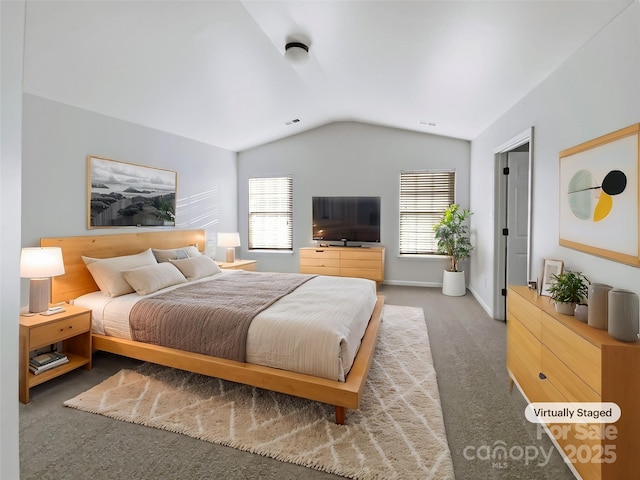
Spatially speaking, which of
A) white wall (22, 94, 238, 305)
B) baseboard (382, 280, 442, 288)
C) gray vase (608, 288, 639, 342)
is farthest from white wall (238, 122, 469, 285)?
gray vase (608, 288, 639, 342)

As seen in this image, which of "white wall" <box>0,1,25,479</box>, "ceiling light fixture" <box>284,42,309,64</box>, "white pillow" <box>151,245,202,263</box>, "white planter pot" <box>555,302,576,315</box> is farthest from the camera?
"white pillow" <box>151,245,202,263</box>

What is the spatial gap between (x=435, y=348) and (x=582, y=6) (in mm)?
2807

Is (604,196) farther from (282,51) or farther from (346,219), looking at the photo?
(346,219)

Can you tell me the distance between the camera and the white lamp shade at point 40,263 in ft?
8.16

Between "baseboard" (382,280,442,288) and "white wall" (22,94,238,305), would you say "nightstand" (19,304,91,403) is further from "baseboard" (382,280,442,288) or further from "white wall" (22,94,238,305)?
"baseboard" (382,280,442,288)

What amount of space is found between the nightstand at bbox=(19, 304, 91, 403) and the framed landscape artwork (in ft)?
3.87

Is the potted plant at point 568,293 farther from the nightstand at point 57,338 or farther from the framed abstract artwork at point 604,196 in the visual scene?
the nightstand at point 57,338

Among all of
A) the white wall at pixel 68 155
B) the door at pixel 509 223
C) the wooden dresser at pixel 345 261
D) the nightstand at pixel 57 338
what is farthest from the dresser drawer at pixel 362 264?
the nightstand at pixel 57 338

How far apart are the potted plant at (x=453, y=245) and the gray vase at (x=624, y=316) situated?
3.67m

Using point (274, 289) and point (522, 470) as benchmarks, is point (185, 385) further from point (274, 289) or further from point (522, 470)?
point (522, 470)

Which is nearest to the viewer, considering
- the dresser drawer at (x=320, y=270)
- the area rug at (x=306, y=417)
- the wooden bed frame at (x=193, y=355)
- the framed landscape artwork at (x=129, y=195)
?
the area rug at (x=306, y=417)

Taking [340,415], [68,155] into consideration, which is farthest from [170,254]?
[340,415]

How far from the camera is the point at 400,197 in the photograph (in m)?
5.83

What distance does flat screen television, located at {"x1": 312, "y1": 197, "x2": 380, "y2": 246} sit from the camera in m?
5.78
